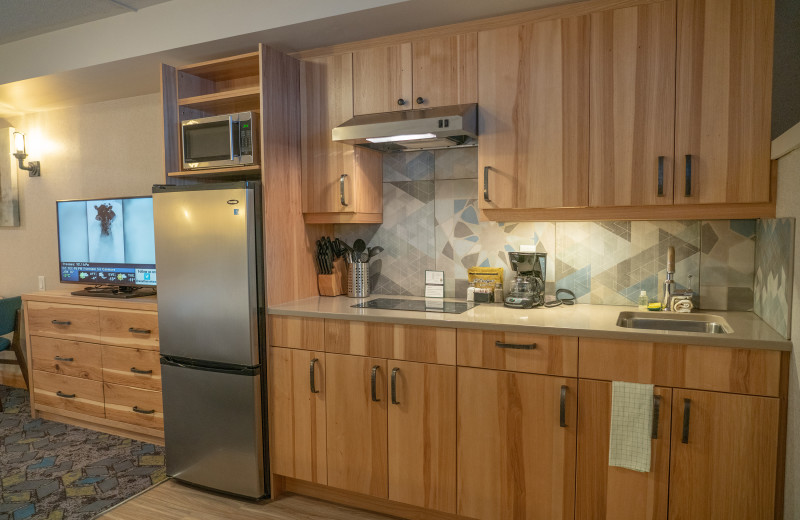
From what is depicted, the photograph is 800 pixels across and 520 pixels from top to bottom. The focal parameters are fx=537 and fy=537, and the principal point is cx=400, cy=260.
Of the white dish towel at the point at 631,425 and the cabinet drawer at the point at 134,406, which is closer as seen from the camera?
the white dish towel at the point at 631,425

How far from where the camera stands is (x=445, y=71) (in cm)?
250

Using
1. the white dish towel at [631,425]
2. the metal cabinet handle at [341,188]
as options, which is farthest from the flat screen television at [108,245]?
the white dish towel at [631,425]

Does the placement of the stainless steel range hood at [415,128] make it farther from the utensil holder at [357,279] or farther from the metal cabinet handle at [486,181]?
the utensil holder at [357,279]

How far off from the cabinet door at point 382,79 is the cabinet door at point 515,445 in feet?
4.36

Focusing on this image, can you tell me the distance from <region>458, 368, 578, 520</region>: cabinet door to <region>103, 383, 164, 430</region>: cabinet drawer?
1938 mm

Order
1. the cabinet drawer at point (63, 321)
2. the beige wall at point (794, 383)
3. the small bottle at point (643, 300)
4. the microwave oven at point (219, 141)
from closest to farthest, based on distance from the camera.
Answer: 1. the beige wall at point (794, 383)
2. the small bottle at point (643, 300)
3. the microwave oven at point (219, 141)
4. the cabinet drawer at point (63, 321)

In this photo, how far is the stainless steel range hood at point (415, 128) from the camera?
7.54 ft

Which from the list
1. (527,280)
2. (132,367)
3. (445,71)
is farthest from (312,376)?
(445,71)

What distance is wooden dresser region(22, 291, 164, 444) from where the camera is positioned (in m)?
3.27

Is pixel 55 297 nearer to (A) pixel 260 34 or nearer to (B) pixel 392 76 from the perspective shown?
(A) pixel 260 34

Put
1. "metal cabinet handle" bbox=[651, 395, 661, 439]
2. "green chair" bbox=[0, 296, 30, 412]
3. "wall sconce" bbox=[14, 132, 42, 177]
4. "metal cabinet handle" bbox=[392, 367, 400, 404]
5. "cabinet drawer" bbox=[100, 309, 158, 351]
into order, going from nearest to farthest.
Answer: "metal cabinet handle" bbox=[651, 395, 661, 439] → "metal cabinet handle" bbox=[392, 367, 400, 404] → "cabinet drawer" bbox=[100, 309, 158, 351] → "green chair" bbox=[0, 296, 30, 412] → "wall sconce" bbox=[14, 132, 42, 177]

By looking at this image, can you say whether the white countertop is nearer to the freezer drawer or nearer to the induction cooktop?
the induction cooktop

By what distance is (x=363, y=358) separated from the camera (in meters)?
2.45

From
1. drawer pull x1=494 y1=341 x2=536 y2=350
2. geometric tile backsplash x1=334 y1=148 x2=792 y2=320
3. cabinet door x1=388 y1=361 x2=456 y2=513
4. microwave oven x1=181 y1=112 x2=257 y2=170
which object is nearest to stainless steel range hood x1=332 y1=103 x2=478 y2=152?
geometric tile backsplash x1=334 y1=148 x2=792 y2=320
